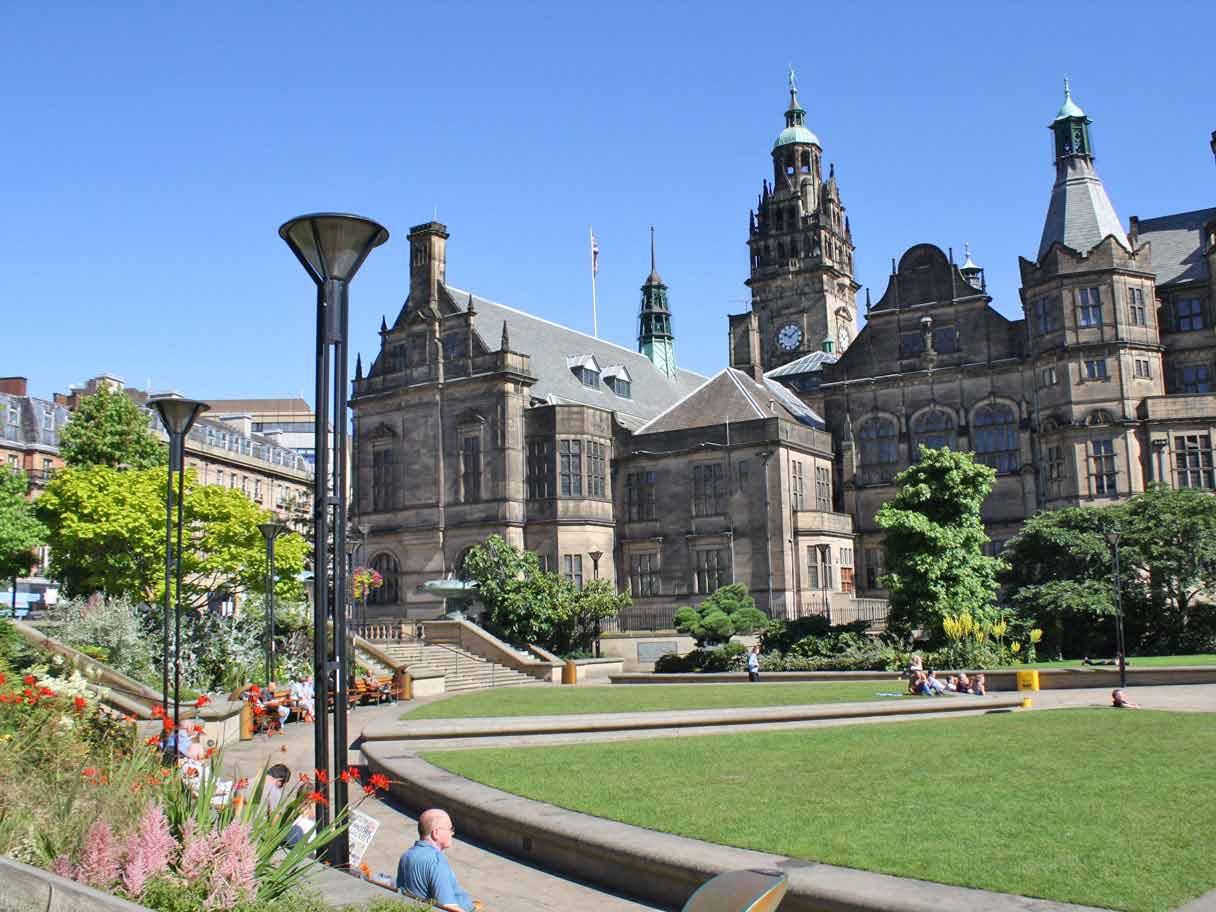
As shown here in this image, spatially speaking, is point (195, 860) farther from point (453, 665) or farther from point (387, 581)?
point (387, 581)

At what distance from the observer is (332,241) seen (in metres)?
9.70

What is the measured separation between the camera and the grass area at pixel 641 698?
25.8 meters

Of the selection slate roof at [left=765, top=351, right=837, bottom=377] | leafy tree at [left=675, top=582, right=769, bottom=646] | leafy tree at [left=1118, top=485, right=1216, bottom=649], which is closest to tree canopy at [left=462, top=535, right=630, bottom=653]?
leafy tree at [left=675, top=582, right=769, bottom=646]

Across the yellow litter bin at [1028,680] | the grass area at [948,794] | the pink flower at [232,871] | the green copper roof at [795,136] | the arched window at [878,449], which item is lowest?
the yellow litter bin at [1028,680]

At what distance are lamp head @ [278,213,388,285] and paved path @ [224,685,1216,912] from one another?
5291 millimetres

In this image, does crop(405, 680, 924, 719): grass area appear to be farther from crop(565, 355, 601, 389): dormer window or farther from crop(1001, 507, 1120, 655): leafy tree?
crop(565, 355, 601, 389): dormer window

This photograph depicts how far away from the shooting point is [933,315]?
5294 cm

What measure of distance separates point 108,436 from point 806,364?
120 ft

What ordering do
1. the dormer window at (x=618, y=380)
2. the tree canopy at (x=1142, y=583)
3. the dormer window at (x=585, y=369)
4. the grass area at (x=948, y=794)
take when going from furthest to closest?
1. the dormer window at (x=618, y=380)
2. the dormer window at (x=585, y=369)
3. the tree canopy at (x=1142, y=583)
4. the grass area at (x=948, y=794)

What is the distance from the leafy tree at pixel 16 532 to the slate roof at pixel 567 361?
72.2 ft

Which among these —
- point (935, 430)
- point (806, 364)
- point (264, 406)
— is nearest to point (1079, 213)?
point (935, 430)

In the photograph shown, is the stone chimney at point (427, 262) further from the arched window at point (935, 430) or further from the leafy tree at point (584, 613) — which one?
the arched window at point (935, 430)

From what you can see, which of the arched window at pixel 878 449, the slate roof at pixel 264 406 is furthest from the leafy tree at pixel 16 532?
the slate roof at pixel 264 406

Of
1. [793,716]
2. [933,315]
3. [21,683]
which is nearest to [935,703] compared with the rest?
[793,716]
